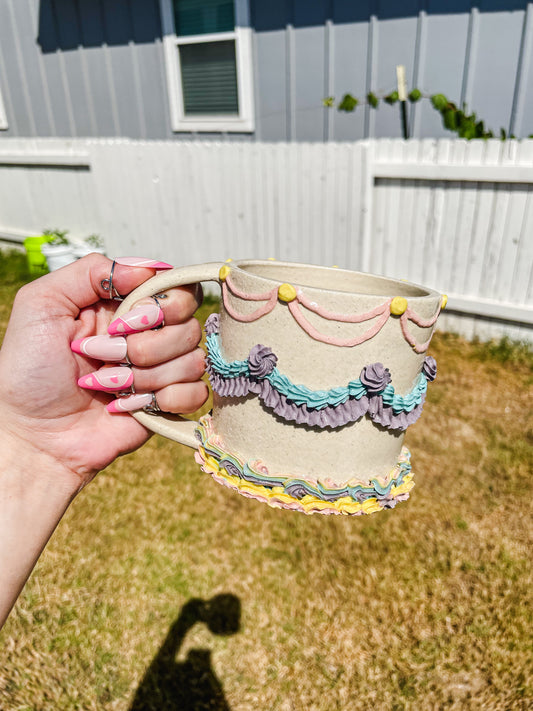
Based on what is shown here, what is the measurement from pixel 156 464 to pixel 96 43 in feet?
18.7

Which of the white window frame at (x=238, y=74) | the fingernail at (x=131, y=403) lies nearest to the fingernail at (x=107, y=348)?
the fingernail at (x=131, y=403)

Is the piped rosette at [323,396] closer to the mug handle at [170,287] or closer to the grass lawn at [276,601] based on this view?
the mug handle at [170,287]

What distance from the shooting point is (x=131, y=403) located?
4.70 ft

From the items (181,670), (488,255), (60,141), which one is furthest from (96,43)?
(181,670)

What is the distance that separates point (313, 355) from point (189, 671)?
191 centimetres

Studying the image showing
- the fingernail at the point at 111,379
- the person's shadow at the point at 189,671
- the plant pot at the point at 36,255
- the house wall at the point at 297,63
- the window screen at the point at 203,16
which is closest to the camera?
the fingernail at the point at 111,379

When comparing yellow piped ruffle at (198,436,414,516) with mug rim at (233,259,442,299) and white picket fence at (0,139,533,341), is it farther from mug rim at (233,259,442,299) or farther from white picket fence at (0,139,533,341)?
white picket fence at (0,139,533,341)

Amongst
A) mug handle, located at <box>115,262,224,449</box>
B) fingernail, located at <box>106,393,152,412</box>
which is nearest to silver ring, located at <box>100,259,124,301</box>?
mug handle, located at <box>115,262,224,449</box>

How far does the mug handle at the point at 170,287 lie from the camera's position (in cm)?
122

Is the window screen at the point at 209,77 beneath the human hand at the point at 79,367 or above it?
above

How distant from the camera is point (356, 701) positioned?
7.23 ft

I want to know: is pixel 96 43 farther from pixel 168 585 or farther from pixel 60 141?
pixel 168 585

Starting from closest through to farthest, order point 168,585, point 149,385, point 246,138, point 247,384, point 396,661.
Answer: point 247,384 → point 149,385 → point 396,661 → point 168,585 → point 246,138

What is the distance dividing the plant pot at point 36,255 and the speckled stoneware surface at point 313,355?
550cm
